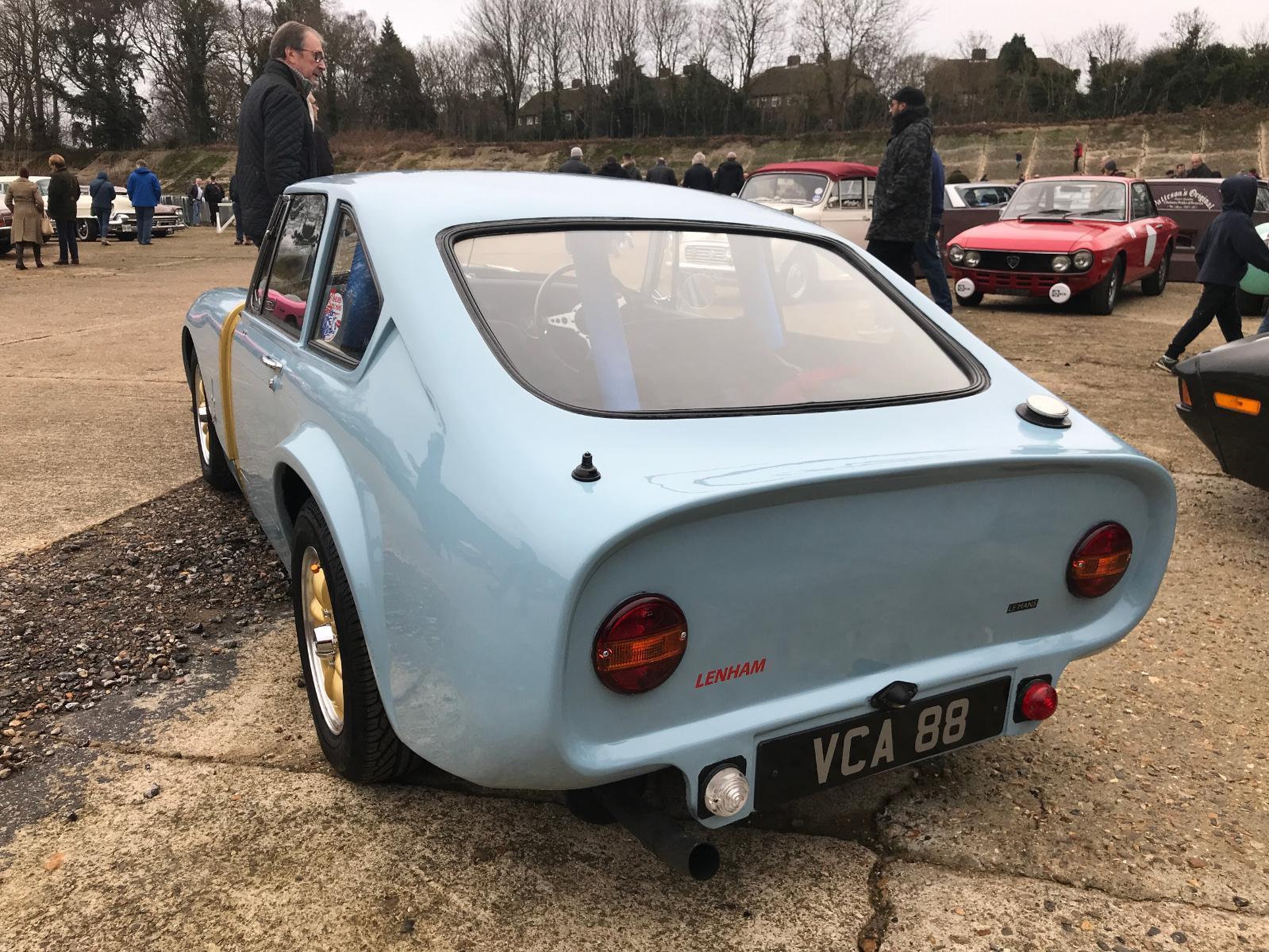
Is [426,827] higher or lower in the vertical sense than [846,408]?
lower

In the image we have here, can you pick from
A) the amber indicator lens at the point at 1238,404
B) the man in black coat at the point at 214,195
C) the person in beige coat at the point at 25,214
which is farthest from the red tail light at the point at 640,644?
the man in black coat at the point at 214,195

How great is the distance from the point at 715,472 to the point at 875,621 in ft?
1.61

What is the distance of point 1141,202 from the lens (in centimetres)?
1174

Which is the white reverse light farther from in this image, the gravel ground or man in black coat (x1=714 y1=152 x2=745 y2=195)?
man in black coat (x1=714 y1=152 x2=745 y2=195)

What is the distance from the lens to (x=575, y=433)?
1.84 metres

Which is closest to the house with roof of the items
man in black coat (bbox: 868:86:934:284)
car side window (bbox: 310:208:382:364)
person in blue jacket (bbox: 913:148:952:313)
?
person in blue jacket (bbox: 913:148:952:313)

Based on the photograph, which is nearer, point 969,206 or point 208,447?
point 208,447

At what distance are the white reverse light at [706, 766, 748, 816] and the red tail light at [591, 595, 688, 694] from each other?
0.24 meters

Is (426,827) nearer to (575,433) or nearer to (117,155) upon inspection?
(575,433)

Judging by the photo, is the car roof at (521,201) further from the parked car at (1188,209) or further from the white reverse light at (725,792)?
the parked car at (1188,209)

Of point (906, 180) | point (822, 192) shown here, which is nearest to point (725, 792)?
point (906, 180)

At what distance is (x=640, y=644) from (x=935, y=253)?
24.6ft

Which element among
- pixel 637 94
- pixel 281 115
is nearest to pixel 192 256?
pixel 281 115

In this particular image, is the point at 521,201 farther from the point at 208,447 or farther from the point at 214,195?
the point at 214,195
